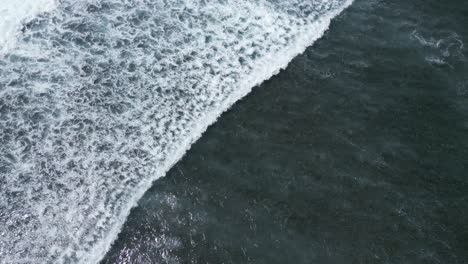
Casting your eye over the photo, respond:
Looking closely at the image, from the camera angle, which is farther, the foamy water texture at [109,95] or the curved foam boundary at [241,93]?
the foamy water texture at [109,95]

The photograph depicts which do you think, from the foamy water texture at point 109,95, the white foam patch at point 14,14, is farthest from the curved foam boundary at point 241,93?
the white foam patch at point 14,14

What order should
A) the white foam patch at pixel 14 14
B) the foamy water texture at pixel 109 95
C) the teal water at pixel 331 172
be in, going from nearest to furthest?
the teal water at pixel 331 172, the foamy water texture at pixel 109 95, the white foam patch at pixel 14 14

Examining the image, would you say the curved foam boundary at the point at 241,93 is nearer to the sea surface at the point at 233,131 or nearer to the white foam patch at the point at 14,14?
the sea surface at the point at 233,131

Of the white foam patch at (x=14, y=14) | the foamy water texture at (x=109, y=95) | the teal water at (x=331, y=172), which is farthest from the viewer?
the white foam patch at (x=14, y=14)

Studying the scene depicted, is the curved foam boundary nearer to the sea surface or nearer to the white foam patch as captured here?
the sea surface

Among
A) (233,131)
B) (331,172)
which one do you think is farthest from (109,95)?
(331,172)

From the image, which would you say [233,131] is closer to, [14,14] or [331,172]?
[331,172]

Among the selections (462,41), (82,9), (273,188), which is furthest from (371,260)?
(82,9)
